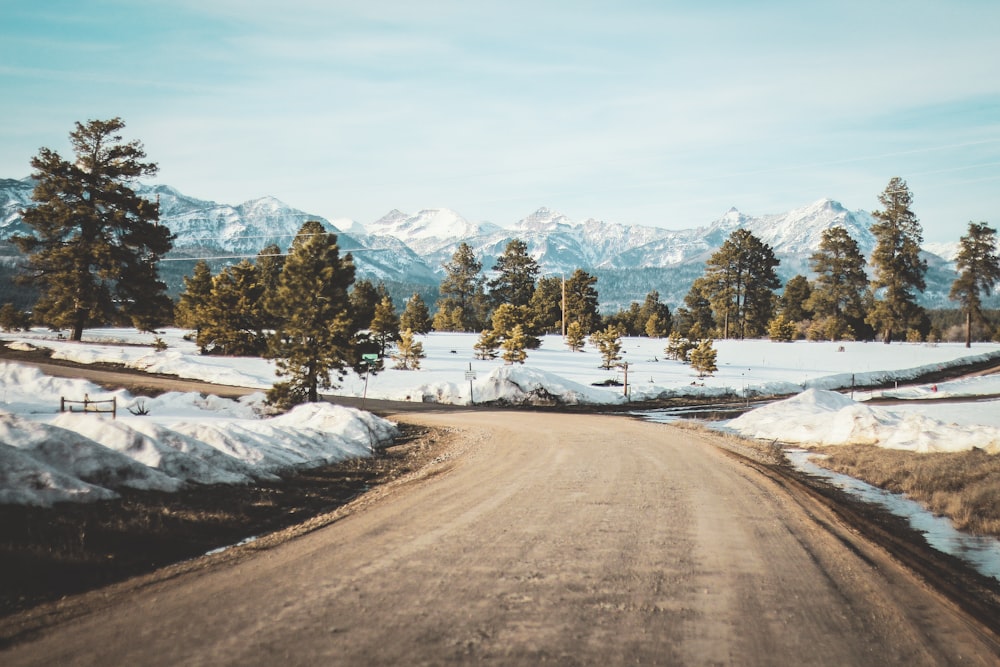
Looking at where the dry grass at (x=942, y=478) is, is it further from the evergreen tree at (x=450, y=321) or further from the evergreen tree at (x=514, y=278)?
the evergreen tree at (x=514, y=278)

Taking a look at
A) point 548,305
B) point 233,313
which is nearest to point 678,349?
point 548,305

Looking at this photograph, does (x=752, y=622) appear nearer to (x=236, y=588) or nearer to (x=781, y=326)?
(x=236, y=588)

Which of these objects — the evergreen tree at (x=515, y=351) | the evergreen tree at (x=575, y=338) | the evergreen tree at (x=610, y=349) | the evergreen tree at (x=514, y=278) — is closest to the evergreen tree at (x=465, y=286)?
the evergreen tree at (x=514, y=278)

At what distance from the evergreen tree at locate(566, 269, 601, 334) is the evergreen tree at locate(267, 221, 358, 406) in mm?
66896

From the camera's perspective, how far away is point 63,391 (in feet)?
94.4

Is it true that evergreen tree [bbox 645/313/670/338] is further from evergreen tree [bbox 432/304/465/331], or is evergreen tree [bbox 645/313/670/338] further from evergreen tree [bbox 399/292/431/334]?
evergreen tree [bbox 399/292/431/334]

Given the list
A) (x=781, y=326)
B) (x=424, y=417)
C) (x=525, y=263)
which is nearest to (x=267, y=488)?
(x=424, y=417)

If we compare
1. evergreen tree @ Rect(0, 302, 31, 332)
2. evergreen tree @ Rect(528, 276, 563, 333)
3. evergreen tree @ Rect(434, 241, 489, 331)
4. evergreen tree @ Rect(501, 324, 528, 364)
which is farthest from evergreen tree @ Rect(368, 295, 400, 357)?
evergreen tree @ Rect(434, 241, 489, 331)

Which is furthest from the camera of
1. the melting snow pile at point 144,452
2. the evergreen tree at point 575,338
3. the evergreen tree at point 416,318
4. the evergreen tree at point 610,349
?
the evergreen tree at point 416,318

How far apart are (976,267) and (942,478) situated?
7667 cm

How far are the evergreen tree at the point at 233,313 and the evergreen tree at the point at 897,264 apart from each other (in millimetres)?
67219

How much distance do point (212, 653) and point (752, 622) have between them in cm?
474

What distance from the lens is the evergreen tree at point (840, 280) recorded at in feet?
275

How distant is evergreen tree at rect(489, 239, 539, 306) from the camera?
376 ft
